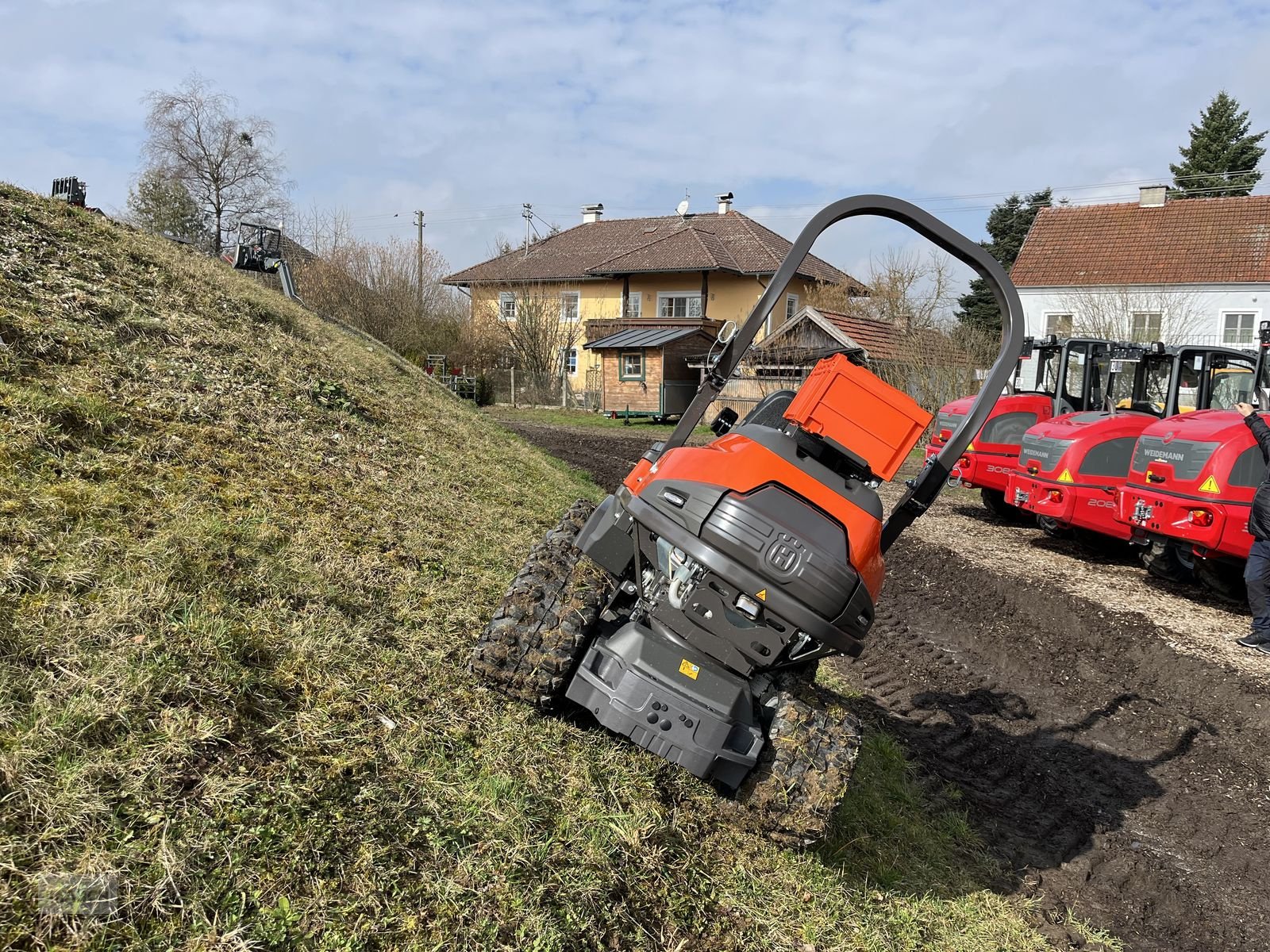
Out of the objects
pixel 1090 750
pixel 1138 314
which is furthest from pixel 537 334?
pixel 1090 750

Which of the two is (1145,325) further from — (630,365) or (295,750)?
(295,750)

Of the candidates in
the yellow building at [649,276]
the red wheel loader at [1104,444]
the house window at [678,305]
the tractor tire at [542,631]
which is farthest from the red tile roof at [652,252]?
the tractor tire at [542,631]

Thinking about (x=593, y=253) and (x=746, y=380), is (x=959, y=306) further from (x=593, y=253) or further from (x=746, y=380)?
(x=746, y=380)

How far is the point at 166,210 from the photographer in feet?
92.4

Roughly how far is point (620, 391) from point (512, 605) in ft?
81.2

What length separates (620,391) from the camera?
92.1 ft

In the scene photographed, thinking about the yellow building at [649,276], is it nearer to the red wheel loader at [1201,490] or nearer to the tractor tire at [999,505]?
the tractor tire at [999,505]

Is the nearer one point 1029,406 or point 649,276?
point 1029,406

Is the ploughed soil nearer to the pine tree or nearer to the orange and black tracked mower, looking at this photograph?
the orange and black tracked mower

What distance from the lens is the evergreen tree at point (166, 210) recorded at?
27750 millimetres

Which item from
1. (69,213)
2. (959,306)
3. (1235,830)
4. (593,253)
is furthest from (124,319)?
(959,306)

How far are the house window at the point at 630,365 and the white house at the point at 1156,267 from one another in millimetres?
10949

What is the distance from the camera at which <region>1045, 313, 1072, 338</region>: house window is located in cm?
2864

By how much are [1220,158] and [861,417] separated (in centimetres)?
4765
